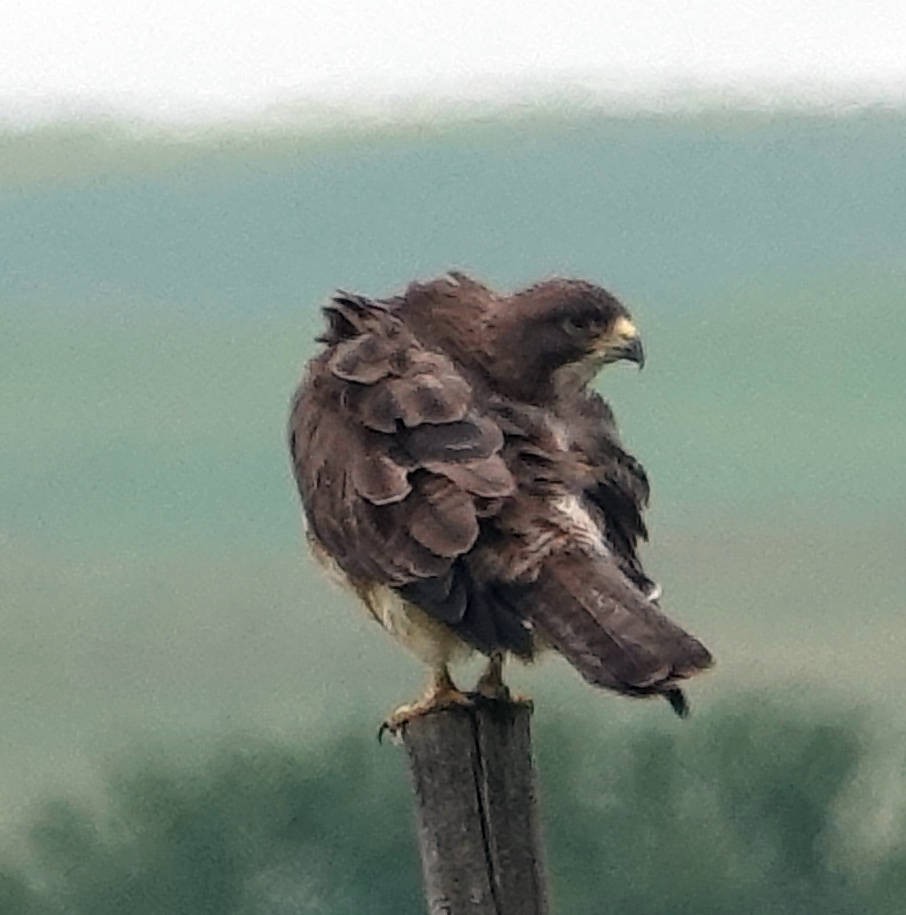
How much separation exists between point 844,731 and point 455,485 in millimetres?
2955

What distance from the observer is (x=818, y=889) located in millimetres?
5492

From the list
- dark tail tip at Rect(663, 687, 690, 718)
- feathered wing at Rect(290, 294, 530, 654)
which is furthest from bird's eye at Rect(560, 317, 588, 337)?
dark tail tip at Rect(663, 687, 690, 718)

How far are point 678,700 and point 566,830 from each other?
8.96 ft

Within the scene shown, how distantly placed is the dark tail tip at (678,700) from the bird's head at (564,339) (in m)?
0.87

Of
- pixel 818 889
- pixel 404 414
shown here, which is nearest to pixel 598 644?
pixel 404 414

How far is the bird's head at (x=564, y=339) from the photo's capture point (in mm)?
3359

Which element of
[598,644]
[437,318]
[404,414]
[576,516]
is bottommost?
[598,644]

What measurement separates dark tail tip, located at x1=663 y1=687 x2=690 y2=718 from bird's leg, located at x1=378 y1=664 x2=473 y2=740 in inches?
13.4

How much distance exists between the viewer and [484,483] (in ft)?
9.39

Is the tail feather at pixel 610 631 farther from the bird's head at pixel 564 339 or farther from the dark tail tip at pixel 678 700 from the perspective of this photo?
the bird's head at pixel 564 339

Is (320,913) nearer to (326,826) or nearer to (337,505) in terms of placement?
(326,826)

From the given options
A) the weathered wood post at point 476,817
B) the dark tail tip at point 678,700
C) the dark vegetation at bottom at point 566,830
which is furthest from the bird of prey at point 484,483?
the dark vegetation at bottom at point 566,830

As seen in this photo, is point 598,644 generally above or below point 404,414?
below

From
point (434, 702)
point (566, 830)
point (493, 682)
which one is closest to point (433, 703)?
point (434, 702)
